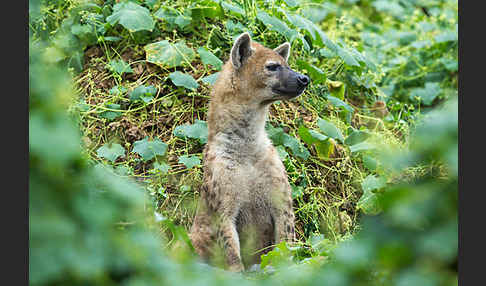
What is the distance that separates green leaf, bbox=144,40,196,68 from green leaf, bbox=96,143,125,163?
1092 millimetres

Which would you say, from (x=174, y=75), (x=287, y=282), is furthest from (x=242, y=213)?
(x=287, y=282)

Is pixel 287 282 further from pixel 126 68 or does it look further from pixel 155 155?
pixel 126 68

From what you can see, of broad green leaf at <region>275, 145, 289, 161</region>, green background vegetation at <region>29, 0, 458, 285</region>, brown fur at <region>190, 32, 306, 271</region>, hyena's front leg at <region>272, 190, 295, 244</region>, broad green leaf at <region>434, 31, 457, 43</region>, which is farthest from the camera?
broad green leaf at <region>434, 31, 457, 43</region>

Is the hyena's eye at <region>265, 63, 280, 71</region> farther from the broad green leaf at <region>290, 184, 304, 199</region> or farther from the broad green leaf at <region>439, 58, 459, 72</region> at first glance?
the broad green leaf at <region>439, 58, 459, 72</region>

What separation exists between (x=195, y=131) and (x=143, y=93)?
30.6 inches

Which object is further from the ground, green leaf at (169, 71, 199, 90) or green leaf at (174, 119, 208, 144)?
green leaf at (169, 71, 199, 90)

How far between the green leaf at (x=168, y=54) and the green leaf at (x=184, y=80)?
163 mm

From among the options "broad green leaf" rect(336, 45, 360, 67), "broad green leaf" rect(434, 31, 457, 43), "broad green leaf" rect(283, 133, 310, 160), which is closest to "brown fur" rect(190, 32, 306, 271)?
"broad green leaf" rect(283, 133, 310, 160)

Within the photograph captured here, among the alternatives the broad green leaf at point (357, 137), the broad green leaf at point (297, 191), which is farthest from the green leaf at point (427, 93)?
the broad green leaf at point (297, 191)

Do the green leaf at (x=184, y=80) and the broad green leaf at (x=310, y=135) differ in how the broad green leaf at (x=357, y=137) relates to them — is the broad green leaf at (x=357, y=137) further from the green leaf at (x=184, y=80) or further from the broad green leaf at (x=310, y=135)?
the green leaf at (x=184, y=80)

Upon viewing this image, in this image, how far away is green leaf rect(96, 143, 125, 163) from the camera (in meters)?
6.33

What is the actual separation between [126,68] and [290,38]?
1.84 metres

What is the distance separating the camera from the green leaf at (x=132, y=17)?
694 cm

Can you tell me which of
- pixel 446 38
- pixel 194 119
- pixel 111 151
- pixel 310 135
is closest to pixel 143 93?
pixel 194 119
